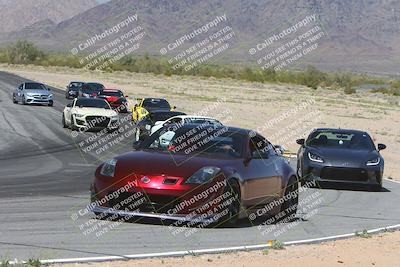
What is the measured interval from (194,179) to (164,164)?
493mm

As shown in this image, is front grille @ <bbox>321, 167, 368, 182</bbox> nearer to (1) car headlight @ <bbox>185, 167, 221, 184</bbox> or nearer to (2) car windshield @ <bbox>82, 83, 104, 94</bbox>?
(1) car headlight @ <bbox>185, 167, 221, 184</bbox>

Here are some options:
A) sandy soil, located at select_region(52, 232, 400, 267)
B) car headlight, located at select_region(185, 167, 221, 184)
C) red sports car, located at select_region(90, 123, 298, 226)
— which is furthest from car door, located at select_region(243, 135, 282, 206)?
sandy soil, located at select_region(52, 232, 400, 267)

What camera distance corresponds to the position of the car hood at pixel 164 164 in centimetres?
1084

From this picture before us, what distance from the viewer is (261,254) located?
368 inches

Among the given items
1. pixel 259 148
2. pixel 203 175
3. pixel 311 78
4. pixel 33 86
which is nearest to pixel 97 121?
pixel 33 86

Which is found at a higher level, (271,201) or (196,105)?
(271,201)

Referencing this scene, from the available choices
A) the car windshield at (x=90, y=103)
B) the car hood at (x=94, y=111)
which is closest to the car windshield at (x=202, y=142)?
the car hood at (x=94, y=111)

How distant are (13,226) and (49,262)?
2.57 metres

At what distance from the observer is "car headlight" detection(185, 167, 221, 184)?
10.8 metres

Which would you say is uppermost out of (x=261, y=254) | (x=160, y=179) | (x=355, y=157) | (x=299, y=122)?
(x=160, y=179)

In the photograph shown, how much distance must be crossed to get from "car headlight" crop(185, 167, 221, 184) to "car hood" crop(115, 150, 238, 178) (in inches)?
2.1

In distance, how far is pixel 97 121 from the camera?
31.9m

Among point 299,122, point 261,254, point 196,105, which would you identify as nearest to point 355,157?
point 261,254

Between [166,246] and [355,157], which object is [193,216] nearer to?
[166,246]
